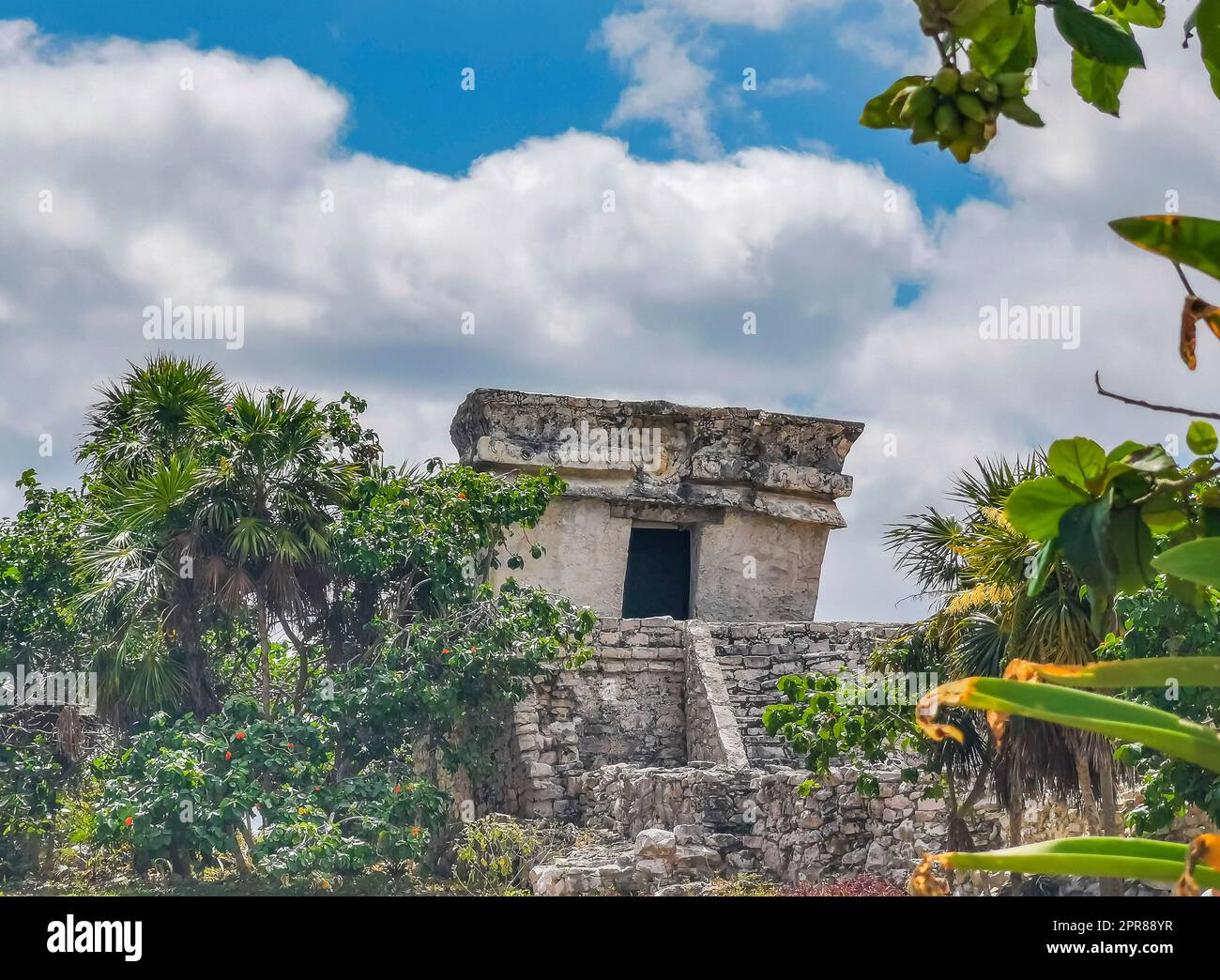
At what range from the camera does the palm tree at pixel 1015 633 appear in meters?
6.80

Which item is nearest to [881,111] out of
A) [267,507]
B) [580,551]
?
[267,507]

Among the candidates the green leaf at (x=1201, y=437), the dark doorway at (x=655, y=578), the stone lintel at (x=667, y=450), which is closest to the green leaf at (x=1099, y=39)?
the green leaf at (x=1201, y=437)

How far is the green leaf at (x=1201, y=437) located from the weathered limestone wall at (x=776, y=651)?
29.6 feet

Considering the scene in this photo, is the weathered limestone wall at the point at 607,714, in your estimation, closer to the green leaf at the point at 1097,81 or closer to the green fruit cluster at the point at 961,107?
the green leaf at the point at 1097,81

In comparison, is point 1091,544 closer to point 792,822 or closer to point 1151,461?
point 1151,461

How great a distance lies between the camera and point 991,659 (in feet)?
23.6

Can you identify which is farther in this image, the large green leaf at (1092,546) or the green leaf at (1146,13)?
the green leaf at (1146,13)

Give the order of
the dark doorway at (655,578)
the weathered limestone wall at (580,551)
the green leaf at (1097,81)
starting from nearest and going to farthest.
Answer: the green leaf at (1097,81) < the weathered limestone wall at (580,551) < the dark doorway at (655,578)

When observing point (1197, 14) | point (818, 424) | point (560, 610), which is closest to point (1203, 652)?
point (560, 610)

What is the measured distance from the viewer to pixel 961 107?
1497 millimetres

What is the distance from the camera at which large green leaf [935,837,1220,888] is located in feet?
4.28

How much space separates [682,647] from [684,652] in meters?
0.06
